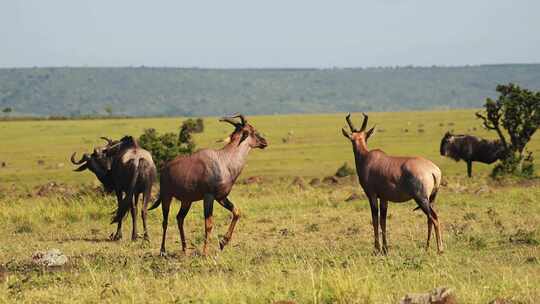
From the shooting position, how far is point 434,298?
27.2 ft

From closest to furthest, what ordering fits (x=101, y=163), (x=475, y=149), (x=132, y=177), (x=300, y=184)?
1. (x=132, y=177)
2. (x=101, y=163)
3. (x=300, y=184)
4. (x=475, y=149)

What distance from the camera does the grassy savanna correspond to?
9.62 metres

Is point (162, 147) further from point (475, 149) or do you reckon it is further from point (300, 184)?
point (475, 149)

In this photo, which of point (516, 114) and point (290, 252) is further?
point (516, 114)

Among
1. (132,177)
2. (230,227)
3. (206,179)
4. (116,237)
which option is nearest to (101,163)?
(132,177)

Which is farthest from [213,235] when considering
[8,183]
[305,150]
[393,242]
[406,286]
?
[305,150]

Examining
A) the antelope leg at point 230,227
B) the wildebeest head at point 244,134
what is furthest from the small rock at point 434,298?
the wildebeest head at point 244,134

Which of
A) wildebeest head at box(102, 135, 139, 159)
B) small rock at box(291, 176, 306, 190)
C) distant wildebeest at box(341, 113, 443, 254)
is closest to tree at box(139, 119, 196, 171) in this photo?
small rock at box(291, 176, 306, 190)

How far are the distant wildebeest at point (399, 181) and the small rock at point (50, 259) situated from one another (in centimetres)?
464

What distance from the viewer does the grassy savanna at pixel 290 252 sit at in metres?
9.62

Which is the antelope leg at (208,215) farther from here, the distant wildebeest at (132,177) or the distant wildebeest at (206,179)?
the distant wildebeest at (132,177)

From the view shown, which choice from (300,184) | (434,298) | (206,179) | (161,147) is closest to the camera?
(434,298)

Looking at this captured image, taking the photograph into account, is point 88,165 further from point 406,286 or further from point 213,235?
point 406,286

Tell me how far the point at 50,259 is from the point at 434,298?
21.1ft
